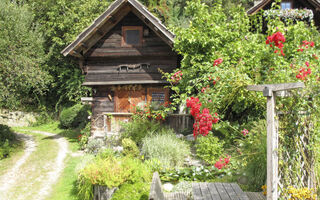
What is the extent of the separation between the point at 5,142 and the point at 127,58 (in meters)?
6.84

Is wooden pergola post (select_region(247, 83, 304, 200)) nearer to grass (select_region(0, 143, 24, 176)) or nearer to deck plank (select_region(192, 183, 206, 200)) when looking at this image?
deck plank (select_region(192, 183, 206, 200))

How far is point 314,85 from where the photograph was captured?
4.21m

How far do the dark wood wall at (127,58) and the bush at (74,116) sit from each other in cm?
631

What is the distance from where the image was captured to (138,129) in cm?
999

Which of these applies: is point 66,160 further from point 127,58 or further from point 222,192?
point 222,192

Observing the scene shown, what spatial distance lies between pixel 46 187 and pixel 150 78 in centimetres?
604

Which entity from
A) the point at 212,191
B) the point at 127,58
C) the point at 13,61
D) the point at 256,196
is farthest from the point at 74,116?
the point at 212,191

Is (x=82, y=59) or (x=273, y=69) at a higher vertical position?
(x=82, y=59)

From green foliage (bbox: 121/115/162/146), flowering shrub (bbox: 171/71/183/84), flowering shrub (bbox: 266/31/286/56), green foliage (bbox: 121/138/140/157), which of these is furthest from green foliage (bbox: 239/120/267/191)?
green foliage (bbox: 121/115/162/146)

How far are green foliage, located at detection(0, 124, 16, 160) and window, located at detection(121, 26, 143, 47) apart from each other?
694cm

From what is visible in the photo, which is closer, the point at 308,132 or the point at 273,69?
the point at 308,132

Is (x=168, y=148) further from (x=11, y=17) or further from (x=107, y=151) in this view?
(x=11, y=17)

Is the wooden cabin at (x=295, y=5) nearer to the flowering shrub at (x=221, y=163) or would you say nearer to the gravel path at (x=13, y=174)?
the flowering shrub at (x=221, y=163)

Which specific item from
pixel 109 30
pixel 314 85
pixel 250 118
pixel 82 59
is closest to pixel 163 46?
pixel 109 30
